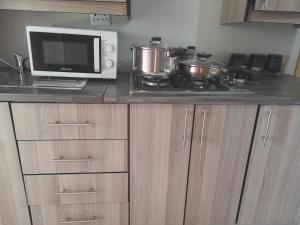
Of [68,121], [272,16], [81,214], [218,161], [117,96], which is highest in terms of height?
[272,16]

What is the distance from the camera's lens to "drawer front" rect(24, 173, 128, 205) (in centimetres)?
118

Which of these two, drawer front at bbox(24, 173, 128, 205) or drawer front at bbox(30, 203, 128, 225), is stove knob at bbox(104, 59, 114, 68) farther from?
drawer front at bbox(30, 203, 128, 225)

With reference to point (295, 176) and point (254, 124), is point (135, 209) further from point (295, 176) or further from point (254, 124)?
point (295, 176)

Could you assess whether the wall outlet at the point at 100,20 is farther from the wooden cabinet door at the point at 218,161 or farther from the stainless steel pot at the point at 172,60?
the wooden cabinet door at the point at 218,161

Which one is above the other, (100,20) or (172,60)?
(100,20)

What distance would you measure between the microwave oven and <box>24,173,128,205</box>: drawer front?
569 mm

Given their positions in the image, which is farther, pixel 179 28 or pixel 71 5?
pixel 179 28

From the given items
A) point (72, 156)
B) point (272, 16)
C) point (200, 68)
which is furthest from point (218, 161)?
point (272, 16)

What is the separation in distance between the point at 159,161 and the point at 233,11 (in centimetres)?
104

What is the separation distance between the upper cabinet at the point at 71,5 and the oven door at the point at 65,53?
0.45 feet

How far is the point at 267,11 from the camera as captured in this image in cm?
127

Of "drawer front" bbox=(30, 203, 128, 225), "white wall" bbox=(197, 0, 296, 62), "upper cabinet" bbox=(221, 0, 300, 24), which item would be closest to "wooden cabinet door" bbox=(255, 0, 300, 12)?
"upper cabinet" bbox=(221, 0, 300, 24)

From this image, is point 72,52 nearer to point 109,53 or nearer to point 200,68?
point 109,53

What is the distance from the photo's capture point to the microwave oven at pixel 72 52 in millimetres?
1158
